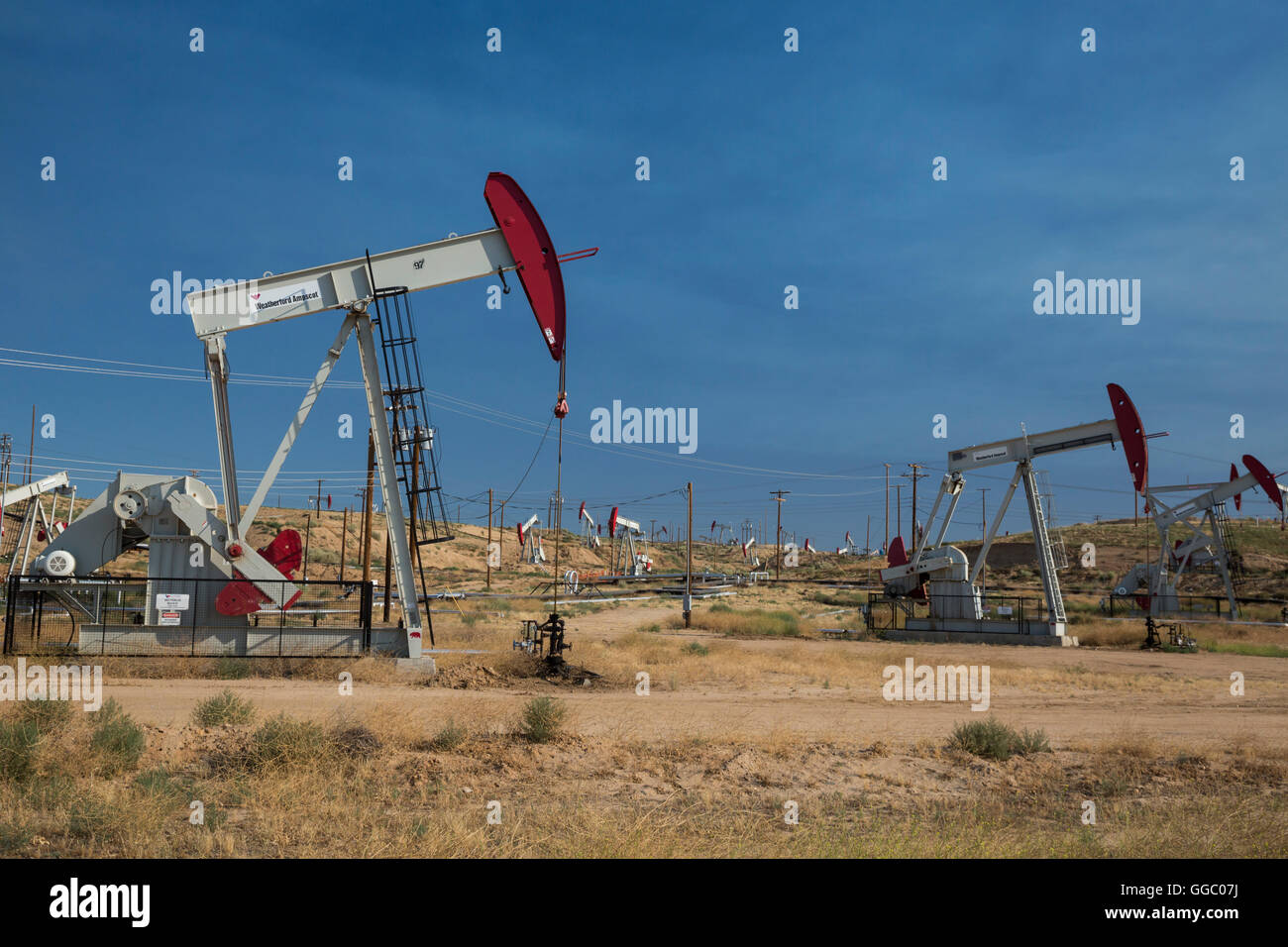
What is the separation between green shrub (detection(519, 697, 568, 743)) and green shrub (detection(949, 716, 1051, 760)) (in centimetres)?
445

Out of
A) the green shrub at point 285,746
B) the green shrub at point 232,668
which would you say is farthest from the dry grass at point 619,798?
the green shrub at point 232,668

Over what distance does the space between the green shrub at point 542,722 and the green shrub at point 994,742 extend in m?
4.45

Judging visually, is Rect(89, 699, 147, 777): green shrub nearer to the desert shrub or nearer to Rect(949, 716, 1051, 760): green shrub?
the desert shrub

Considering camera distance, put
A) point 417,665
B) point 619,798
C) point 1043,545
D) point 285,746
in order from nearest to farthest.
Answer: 1. point 619,798
2. point 285,746
3. point 417,665
4. point 1043,545

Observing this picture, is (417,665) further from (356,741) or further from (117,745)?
(117,745)

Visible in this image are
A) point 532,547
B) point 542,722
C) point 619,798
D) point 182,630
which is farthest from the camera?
point 532,547

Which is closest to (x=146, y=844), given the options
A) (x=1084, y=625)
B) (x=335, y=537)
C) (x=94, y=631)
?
(x=94, y=631)

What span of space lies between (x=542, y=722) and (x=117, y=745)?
13.1ft

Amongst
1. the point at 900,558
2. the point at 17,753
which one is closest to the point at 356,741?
the point at 17,753

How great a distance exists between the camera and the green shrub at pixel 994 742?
948 cm

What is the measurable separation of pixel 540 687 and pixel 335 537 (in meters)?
71.0

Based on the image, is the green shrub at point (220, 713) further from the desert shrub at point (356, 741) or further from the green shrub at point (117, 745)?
the desert shrub at point (356, 741)

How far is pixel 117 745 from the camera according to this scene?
26.1 feet

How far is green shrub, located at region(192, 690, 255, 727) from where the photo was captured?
30.6 feet
